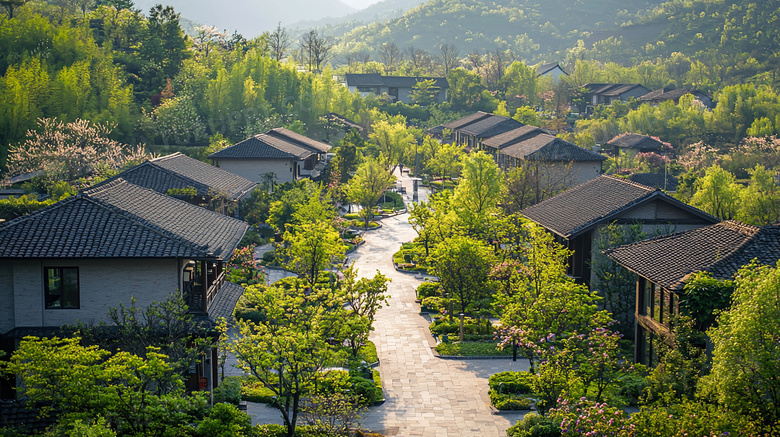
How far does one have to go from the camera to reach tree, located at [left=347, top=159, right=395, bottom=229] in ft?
187

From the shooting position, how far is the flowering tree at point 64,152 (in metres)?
52.0

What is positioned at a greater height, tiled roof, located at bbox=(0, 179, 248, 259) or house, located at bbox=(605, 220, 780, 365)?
tiled roof, located at bbox=(0, 179, 248, 259)

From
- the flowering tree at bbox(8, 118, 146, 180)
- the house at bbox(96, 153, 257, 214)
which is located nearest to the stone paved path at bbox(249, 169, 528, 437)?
the house at bbox(96, 153, 257, 214)

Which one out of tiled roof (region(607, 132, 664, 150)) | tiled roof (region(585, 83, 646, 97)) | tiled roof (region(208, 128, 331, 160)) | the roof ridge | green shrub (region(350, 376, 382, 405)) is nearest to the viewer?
the roof ridge

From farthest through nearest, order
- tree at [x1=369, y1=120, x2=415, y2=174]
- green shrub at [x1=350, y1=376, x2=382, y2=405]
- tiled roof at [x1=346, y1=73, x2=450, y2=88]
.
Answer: tiled roof at [x1=346, y1=73, x2=450, y2=88], tree at [x1=369, y1=120, x2=415, y2=174], green shrub at [x1=350, y1=376, x2=382, y2=405]

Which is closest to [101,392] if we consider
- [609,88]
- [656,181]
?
[656,181]

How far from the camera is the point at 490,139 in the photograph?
77562 mm

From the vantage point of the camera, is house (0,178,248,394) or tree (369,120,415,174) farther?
tree (369,120,415,174)

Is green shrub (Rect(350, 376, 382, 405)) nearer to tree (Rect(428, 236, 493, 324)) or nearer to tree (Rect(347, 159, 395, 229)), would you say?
tree (Rect(428, 236, 493, 324))

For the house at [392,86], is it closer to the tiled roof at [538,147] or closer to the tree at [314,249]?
the tiled roof at [538,147]

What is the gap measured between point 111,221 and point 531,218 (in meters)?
21.9

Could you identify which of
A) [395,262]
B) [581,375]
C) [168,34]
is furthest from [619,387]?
[168,34]

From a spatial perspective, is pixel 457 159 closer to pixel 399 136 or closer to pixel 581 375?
pixel 399 136

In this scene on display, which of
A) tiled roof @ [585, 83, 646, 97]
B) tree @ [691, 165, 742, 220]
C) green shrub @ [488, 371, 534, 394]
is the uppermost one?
tiled roof @ [585, 83, 646, 97]
